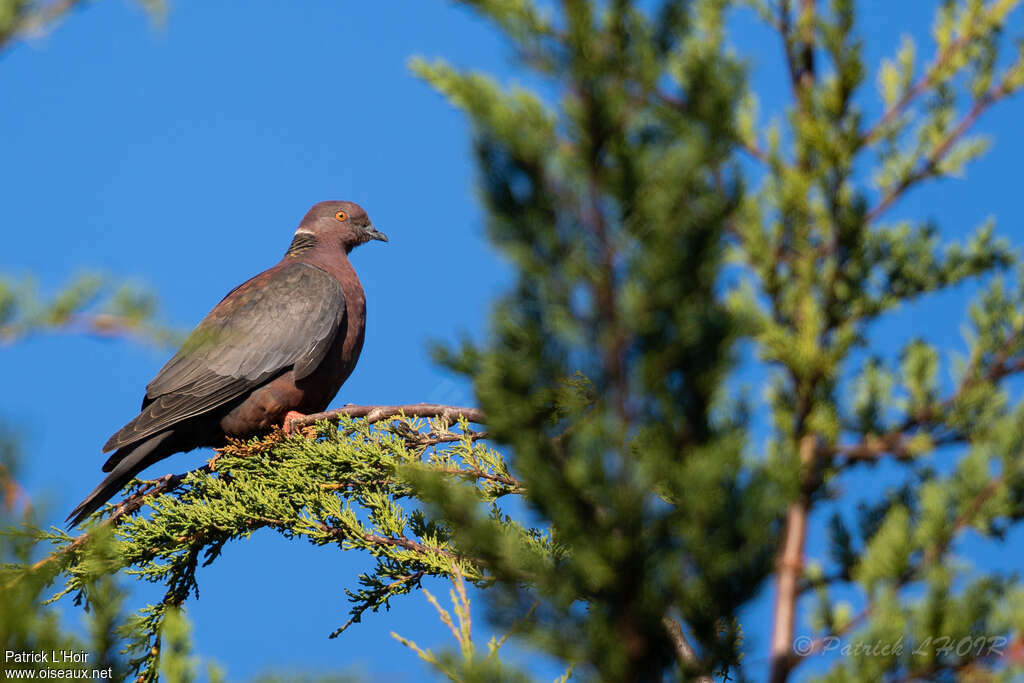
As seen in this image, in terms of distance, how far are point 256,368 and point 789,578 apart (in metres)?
4.40

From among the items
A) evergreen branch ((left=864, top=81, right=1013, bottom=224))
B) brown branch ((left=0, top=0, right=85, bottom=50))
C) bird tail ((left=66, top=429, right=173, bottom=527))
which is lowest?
evergreen branch ((left=864, top=81, right=1013, bottom=224))

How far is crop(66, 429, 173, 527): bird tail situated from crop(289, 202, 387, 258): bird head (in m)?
2.24

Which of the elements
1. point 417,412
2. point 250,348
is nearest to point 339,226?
point 250,348

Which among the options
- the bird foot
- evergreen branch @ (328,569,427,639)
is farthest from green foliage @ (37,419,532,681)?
the bird foot

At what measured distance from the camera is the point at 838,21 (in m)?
2.30

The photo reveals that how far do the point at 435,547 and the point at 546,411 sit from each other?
6.17ft

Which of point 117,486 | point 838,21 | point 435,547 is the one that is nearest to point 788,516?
point 838,21

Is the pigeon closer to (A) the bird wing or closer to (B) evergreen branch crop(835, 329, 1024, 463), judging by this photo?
(A) the bird wing

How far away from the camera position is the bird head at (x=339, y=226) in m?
7.48

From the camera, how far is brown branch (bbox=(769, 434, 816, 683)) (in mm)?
2215

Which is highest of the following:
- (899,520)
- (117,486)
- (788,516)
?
(117,486)

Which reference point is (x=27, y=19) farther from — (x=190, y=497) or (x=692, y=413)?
(x=190, y=497)

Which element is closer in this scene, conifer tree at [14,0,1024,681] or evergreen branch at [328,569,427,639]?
conifer tree at [14,0,1024,681]

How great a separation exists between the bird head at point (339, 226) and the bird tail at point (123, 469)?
2.24m
